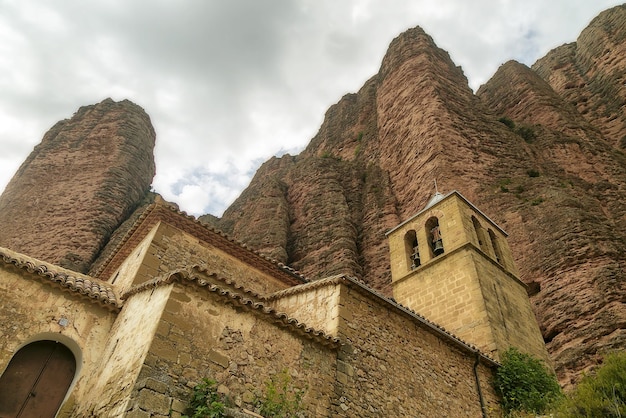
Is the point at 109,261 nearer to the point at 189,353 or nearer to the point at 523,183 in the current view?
the point at 189,353

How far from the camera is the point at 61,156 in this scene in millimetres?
33625

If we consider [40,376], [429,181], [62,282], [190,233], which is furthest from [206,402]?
[429,181]

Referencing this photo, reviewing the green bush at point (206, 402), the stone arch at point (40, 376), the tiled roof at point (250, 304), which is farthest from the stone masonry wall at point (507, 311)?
the stone arch at point (40, 376)

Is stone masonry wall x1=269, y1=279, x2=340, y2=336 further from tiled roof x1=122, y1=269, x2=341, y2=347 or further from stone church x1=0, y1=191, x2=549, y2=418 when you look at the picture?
tiled roof x1=122, y1=269, x2=341, y2=347

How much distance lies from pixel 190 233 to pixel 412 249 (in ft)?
29.1

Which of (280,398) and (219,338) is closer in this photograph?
(219,338)

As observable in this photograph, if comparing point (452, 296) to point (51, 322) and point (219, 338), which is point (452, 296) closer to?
point (219, 338)

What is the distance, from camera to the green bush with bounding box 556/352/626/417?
252 inches

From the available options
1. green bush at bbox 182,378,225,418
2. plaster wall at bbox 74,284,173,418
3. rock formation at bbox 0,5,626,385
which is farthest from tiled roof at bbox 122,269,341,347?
rock formation at bbox 0,5,626,385

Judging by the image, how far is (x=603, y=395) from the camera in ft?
21.9

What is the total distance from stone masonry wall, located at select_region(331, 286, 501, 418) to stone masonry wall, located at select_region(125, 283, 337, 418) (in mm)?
617

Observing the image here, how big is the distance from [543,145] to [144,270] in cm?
2847

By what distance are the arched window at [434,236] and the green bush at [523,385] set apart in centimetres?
468

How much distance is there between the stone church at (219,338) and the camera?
6672 millimetres
